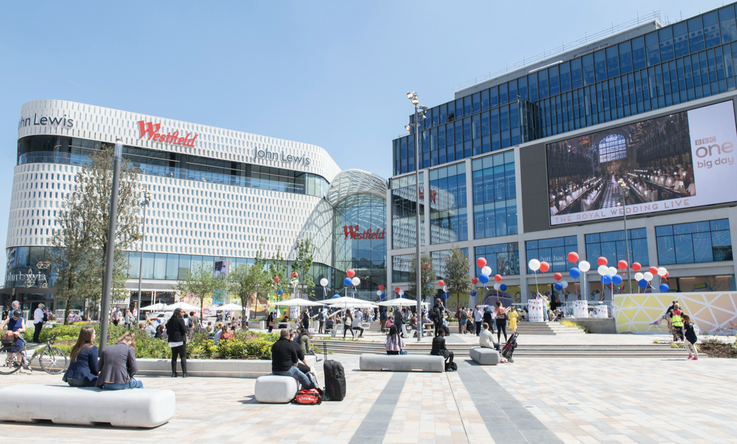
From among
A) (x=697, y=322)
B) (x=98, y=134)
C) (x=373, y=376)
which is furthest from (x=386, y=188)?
(x=373, y=376)

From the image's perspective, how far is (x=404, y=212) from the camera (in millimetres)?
59188

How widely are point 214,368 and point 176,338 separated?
1254 mm

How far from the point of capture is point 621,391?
10023 mm

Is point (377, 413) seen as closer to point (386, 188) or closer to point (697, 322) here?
point (697, 322)

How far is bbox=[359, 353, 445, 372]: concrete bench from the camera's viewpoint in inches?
533

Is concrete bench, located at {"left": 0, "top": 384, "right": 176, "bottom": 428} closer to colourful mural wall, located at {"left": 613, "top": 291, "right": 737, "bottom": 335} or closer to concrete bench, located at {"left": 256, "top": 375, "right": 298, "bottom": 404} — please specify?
concrete bench, located at {"left": 256, "top": 375, "right": 298, "bottom": 404}

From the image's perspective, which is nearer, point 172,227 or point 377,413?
point 377,413

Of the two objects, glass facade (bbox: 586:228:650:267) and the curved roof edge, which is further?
the curved roof edge

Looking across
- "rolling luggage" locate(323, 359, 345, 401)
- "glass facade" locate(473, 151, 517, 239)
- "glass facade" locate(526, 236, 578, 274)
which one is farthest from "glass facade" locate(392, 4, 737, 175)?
"rolling luggage" locate(323, 359, 345, 401)

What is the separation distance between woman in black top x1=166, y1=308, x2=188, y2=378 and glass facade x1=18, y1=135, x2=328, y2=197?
44.0m

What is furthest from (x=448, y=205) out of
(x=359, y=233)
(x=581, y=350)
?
(x=581, y=350)

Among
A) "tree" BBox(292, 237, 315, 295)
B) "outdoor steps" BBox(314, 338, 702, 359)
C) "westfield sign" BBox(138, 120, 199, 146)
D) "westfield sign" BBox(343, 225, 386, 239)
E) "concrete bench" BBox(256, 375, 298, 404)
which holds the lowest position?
"outdoor steps" BBox(314, 338, 702, 359)

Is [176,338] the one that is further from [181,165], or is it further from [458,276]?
[181,165]

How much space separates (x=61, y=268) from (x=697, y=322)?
105 feet
